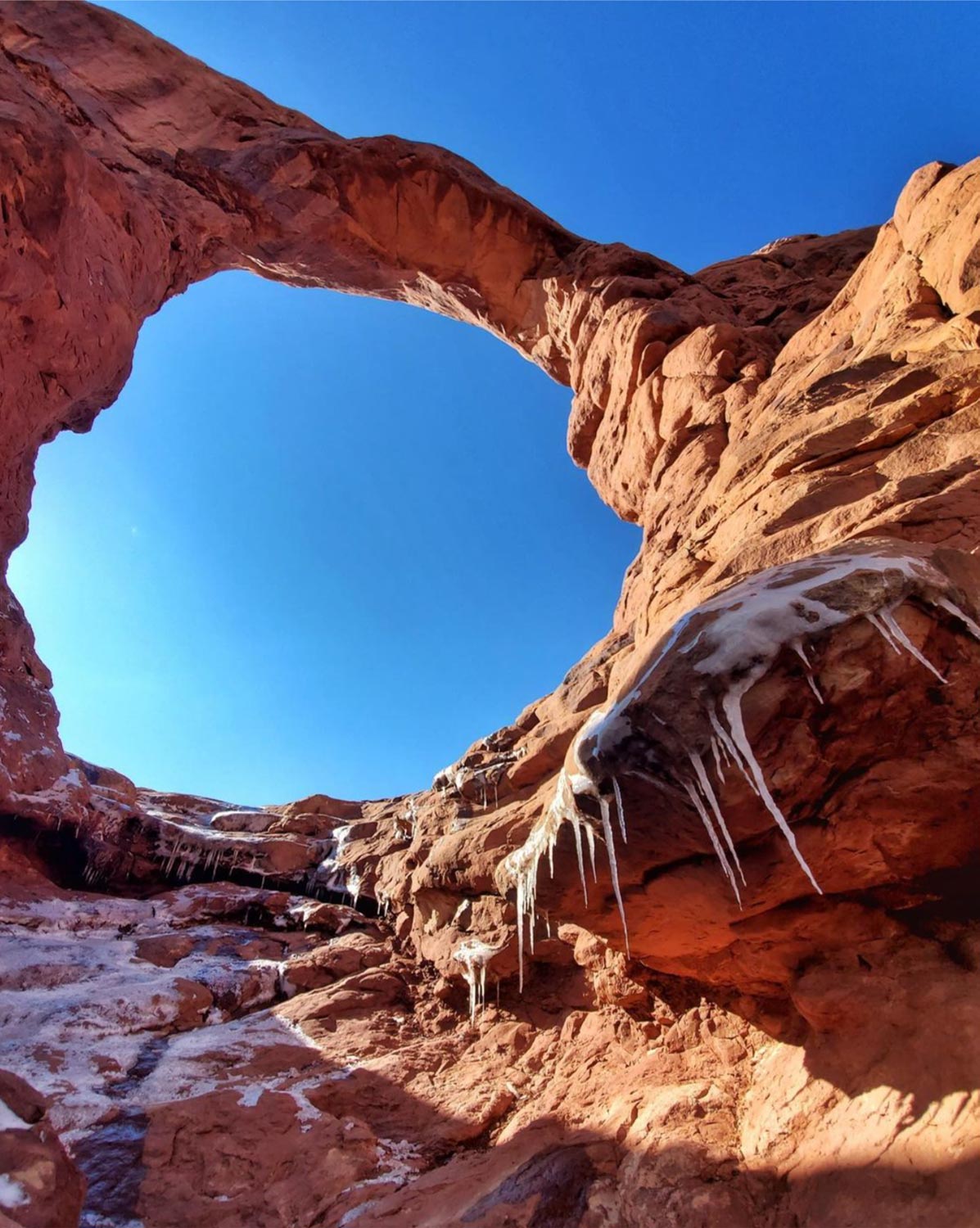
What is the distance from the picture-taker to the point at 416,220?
15.9 meters

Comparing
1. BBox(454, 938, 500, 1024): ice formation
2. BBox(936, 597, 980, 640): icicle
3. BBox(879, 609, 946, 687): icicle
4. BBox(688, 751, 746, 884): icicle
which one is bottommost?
BBox(454, 938, 500, 1024): ice formation

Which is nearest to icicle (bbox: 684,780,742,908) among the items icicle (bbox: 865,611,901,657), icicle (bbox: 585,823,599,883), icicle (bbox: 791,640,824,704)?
icicle (bbox: 585,823,599,883)

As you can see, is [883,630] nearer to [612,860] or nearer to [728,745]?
[728,745]

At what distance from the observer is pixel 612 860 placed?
14.3 feet

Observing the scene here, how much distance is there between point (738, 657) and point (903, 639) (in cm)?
86

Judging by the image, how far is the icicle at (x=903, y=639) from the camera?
12.0 ft

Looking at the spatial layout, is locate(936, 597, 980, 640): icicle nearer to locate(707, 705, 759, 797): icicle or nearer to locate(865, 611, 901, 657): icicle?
locate(865, 611, 901, 657): icicle

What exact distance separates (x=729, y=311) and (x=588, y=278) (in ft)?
11.1

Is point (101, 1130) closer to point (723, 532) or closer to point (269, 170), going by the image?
point (723, 532)

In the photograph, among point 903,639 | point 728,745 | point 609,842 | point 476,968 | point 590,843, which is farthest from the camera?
Result: point 476,968

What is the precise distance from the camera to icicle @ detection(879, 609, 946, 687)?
3646 mm

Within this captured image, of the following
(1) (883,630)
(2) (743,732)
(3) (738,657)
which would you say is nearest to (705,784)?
(2) (743,732)

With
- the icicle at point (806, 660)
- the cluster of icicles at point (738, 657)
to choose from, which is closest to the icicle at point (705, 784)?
the cluster of icicles at point (738, 657)

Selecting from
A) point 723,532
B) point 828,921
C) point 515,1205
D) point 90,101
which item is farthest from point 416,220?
point 515,1205
